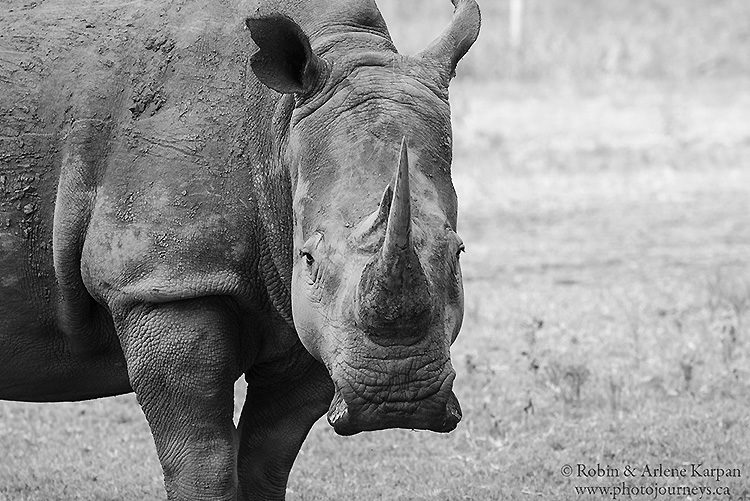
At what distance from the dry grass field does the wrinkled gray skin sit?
1.99 metres

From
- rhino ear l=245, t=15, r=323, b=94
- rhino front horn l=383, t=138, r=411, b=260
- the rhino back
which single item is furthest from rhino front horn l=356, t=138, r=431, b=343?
the rhino back

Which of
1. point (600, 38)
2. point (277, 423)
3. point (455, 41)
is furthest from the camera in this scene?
point (600, 38)

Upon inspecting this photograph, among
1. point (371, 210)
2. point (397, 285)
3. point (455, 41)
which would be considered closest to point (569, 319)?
point (455, 41)

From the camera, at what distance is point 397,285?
4.16m

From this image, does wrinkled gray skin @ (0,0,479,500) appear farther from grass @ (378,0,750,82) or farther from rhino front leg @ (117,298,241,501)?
grass @ (378,0,750,82)

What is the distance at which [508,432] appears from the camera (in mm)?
8016

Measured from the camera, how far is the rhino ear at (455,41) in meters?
4.99

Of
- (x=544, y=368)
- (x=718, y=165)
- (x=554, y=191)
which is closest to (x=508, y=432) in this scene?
(x=544, y=368)

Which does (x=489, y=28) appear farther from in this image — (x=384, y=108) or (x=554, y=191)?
(x=384, y=108)

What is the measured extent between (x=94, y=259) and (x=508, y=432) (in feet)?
11.9

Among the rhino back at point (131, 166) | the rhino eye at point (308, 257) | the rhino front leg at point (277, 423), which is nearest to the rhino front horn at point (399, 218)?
the rhino eye at point (308, 257)

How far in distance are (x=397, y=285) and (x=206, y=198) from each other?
1.02 m

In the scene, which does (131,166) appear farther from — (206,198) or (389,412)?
(389,412)

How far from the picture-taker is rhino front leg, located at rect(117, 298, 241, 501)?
193 inches
